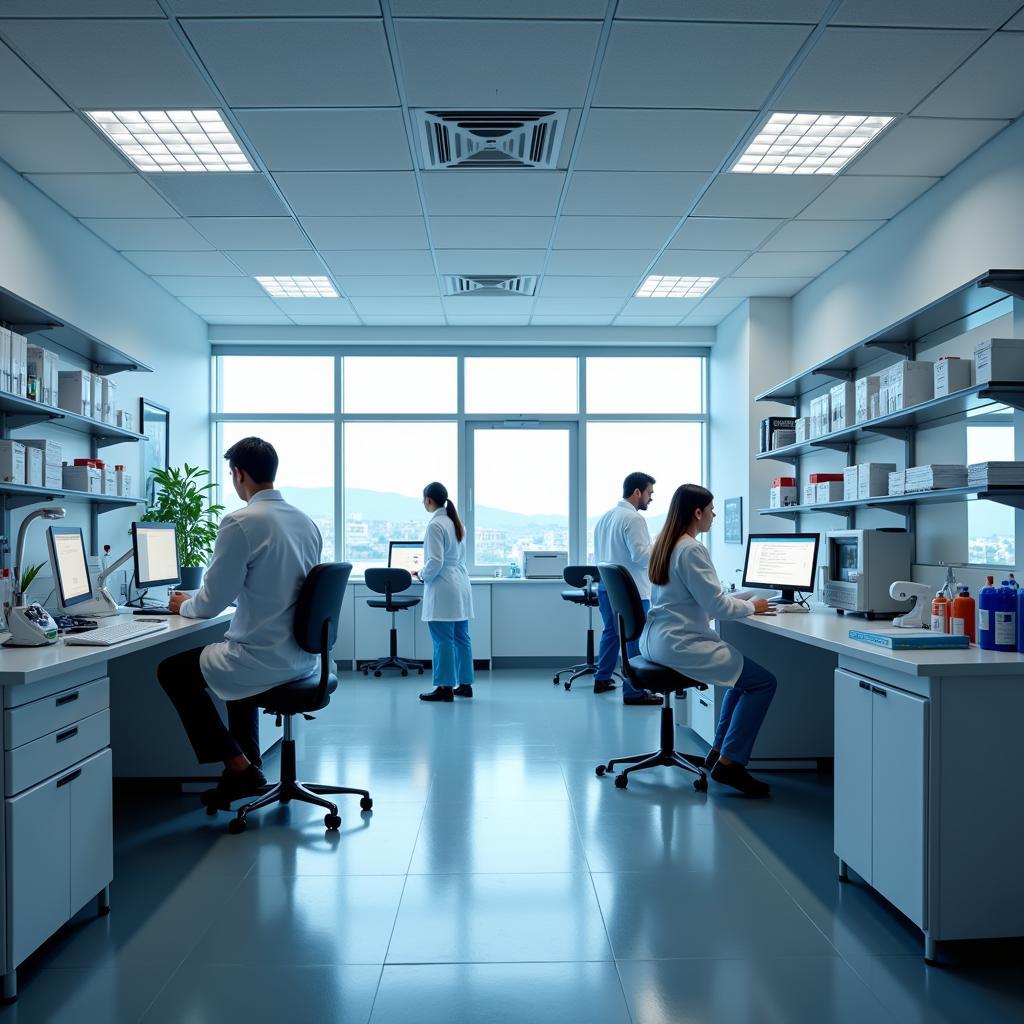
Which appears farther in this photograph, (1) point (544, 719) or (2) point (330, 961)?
(1) point (544, 719)

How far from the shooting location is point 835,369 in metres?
4.25

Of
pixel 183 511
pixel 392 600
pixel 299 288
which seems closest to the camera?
Result: pixel 183 511

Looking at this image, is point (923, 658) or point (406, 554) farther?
point (406, 554)

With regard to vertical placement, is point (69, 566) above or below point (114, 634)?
above

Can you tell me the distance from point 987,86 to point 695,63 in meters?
1.11

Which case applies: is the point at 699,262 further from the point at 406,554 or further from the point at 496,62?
the point at 406,554

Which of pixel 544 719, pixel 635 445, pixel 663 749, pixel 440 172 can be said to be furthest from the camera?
pixel 635 445

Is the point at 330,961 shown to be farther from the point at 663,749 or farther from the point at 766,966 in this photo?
the point at 663,749

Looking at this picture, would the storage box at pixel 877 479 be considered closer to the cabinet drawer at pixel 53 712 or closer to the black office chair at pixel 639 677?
the black office chair at pixel 639 677

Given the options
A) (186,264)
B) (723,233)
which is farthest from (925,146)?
(186,264)

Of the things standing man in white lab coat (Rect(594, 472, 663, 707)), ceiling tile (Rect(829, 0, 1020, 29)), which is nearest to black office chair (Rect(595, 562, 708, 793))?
standing man in white lab coat (Rect(594, 472, 663, 707))

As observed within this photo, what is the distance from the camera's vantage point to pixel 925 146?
345 cm

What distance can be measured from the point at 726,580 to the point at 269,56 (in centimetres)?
487

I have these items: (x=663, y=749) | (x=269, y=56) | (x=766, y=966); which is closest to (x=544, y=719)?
(x=663, y=749)
